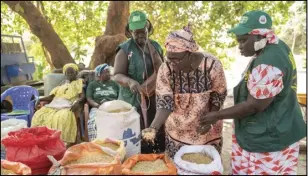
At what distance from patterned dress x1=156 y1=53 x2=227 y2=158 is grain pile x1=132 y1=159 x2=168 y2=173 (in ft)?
1.43

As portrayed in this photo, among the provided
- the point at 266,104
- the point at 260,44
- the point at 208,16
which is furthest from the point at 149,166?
the point at 208,16

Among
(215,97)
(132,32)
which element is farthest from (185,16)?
(215,97)

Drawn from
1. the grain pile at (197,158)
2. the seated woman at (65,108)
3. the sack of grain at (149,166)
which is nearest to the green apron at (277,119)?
the grain pile at (197,158)

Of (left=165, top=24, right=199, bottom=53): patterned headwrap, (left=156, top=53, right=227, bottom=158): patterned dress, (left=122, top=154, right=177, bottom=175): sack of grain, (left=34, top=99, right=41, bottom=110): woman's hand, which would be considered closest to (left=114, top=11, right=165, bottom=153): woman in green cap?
(left=156, top=53, right=227, bottom=158): patterned dress

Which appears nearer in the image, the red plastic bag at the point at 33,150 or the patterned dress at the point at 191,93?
the red plastic bag at the point at 33,150

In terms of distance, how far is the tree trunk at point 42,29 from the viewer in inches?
228

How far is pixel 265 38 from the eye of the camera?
1.66 metres

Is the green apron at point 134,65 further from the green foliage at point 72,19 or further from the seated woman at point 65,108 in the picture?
the green foliage at point 72,19

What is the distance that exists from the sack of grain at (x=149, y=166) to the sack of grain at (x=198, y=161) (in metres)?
0.06

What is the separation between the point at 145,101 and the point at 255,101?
1251 millimetres

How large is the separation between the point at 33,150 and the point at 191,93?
41.5 inches

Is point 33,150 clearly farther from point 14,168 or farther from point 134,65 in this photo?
point 134,65

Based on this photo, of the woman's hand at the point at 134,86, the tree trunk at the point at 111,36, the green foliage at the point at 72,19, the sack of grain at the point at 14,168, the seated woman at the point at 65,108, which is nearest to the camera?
the sack of grain at the point at 14,168

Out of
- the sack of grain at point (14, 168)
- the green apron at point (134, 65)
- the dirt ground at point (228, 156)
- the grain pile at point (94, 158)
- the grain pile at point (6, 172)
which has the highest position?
the green apron at point (134, 65)
